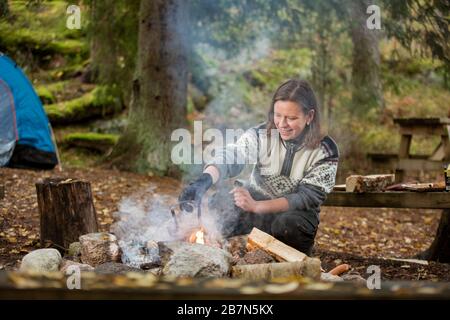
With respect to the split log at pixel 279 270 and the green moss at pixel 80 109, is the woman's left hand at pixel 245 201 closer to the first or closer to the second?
the split log at pixel 279 270

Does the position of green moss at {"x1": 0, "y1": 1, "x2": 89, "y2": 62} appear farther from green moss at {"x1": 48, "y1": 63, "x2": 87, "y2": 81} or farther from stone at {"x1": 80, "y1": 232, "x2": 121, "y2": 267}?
stone at {"x1": 80, "y1": 232, "x2": 121, "y2": 267}

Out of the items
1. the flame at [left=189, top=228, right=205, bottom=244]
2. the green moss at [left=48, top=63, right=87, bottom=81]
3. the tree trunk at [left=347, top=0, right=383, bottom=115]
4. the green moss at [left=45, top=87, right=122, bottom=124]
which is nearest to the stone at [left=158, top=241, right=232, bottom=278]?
the flame at [left=189, top=228, right=205, bottom=244]

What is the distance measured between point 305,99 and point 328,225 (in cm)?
351

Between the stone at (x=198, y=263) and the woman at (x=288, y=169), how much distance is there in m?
0.43

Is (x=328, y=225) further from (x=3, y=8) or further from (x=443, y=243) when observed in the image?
(x=3, y=8)

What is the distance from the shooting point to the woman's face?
12.0 ft

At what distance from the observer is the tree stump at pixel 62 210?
3928 millimetres

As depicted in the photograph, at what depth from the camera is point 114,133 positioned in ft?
35.5

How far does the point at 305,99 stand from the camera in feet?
12.1

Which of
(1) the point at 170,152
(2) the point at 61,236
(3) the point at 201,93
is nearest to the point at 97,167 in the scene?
(1) the point at 170,152

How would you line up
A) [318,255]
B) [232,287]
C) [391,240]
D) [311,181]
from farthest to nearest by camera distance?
[391,240] < [318,255] < [311,181] < [232,287]

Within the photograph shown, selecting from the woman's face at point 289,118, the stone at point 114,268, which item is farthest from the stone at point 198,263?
the woman's face at point 289,118

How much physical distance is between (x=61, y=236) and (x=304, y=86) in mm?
2120
